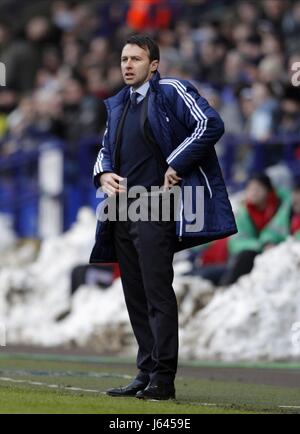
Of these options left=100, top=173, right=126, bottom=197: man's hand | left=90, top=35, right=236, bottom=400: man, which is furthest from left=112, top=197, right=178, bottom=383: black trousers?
left=100, top=173, right=126, bottom=197: man's hand

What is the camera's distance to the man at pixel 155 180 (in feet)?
29.8

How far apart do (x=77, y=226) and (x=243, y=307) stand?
186 inches

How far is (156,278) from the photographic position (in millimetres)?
9195

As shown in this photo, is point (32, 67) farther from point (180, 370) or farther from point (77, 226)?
point (180, 370)

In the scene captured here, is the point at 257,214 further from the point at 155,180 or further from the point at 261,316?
the point at 155,180

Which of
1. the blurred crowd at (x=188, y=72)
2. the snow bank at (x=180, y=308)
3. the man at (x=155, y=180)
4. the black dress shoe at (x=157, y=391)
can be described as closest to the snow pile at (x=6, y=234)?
the blurred crowd at (x=188, y=72)

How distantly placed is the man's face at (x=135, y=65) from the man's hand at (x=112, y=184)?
1.97 ft

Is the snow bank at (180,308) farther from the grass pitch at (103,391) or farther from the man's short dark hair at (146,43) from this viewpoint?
the man's short dark hair at (146,43)

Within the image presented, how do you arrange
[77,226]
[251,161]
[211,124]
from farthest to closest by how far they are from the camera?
[77,226]
[251,161]
[211,124]

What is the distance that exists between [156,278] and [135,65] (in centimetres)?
136

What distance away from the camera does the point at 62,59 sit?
2470cm

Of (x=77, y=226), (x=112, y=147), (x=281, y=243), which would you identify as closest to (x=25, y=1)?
(x=77, y=226)

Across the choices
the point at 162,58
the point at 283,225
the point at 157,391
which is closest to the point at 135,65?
the point at 157,391

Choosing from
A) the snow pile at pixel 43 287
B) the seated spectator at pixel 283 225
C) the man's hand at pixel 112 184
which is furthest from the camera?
the snow pile at pixel 43 287
